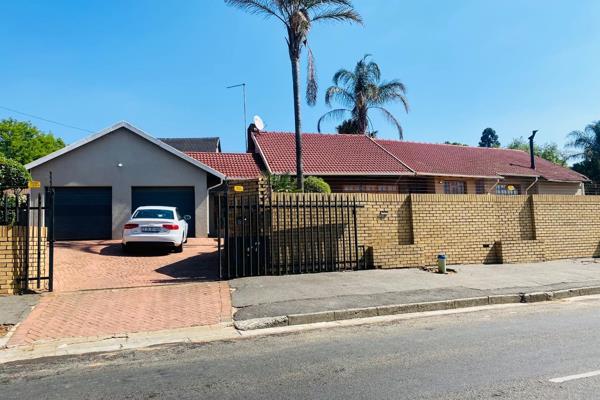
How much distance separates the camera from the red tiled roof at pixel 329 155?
22.5 meters

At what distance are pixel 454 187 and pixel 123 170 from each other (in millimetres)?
16620

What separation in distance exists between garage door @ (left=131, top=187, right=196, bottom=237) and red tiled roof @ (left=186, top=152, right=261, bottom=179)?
8.50 feet

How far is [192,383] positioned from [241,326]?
255 centimetres

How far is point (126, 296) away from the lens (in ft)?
29.7

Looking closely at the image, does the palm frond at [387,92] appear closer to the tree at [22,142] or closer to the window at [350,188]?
the window at [350,188]

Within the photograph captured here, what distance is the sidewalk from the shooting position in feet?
25.8

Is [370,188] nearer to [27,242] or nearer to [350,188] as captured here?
[350,188]

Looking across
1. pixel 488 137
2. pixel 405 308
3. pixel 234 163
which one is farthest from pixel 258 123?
pixel 488 137

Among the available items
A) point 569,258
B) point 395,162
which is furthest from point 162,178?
point 569,258

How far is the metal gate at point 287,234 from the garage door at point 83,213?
9117 millimetres

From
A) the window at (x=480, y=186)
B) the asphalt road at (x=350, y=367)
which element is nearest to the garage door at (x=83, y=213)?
the asphalt road at (x=350, y=367)

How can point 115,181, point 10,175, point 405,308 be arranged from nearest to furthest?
point 405,308 < point 10,175 < point 115,181

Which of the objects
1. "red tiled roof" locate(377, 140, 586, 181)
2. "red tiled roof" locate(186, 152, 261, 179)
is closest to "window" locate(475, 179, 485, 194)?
"red tiled roof" locate(377, 140, 586, 181)

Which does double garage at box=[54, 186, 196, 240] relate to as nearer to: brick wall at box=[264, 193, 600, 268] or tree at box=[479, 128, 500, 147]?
brick wall at box=[264, 193, 600, 268]
